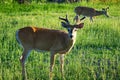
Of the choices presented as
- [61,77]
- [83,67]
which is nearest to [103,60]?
[83,67]

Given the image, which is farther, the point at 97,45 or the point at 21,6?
the point at 21,6

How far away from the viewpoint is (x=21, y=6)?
2280cm

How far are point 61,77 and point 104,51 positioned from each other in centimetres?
318

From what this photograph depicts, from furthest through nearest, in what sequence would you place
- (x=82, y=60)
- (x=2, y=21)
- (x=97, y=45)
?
(x=2, y=21) → (x=97, y=45) → (x=82, y=60)

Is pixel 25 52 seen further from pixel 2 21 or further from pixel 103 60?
pixel 2 21

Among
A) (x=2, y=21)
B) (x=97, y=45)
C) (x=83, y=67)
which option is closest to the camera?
(x=83, y=67)

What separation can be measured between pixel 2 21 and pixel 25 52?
769cm

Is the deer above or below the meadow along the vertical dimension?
above

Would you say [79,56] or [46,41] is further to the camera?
[79,56]

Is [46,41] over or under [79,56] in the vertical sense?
over

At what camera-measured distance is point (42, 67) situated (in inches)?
360

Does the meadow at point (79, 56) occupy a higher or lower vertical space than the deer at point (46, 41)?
lower

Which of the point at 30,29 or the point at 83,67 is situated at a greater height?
the point at 30,29

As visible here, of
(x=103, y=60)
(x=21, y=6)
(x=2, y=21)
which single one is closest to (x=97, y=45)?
(x=103, y=60)
